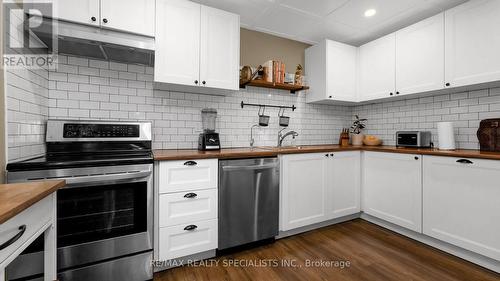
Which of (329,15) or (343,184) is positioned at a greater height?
(329,15)

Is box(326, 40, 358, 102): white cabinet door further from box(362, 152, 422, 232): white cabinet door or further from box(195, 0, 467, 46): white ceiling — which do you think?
box(362, 152, 422, 232): white cabinet door

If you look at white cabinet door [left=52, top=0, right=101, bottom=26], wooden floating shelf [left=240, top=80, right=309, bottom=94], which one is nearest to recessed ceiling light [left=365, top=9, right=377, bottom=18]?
wooden floating shelf [left=240, top=80, right=309, bottom=94]

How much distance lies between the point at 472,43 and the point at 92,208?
3446 mm

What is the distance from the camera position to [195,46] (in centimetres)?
210

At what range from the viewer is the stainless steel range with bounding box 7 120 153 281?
133 cm

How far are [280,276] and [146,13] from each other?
243cm

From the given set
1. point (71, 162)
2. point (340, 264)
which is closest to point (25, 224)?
point (71, 162)

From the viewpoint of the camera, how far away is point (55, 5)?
61.9 inches

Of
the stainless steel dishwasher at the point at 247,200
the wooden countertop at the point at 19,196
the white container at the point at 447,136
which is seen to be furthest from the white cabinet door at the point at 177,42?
the white container at the point at 447,136

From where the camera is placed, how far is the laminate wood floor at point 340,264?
5.60 feet

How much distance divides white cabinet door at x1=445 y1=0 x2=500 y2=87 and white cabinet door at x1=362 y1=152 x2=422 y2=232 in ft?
2.88

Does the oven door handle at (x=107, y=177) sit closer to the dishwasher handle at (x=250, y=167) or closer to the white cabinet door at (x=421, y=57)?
the dishwasher handle at (x=250, y=167)

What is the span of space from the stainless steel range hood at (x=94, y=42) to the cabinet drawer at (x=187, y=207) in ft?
4.05

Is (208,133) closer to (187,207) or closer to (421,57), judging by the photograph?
(187,207)
